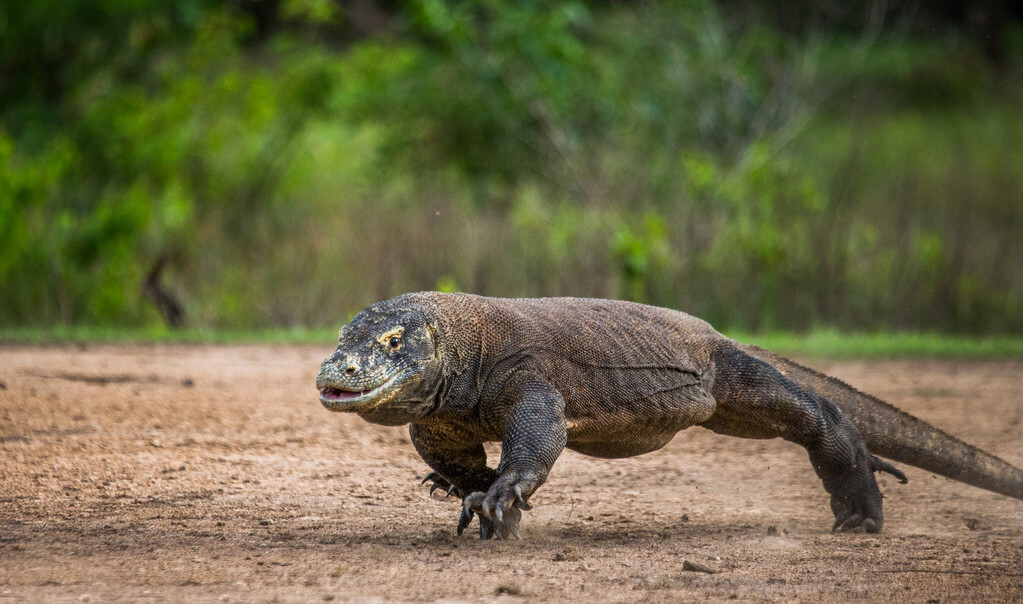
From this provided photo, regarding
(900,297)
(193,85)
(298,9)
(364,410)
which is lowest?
(900,297)

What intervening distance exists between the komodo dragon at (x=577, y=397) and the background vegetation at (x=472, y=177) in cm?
552

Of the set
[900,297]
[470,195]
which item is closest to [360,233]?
[470,195]

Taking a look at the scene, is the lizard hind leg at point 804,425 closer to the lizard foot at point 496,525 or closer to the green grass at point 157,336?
the lizard foot at point 496,525

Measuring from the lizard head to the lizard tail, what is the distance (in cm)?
197

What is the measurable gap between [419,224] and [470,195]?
6.10 feet

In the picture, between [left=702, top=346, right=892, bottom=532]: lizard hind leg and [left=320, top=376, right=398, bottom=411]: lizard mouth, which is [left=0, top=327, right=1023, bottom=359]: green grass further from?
[left=320, top=376, right=398, bottom=411]: lizard mouth

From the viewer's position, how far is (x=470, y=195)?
13.5 m

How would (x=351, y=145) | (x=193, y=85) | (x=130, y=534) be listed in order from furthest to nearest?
(x=351, y=145) < (x=193, y=85) < (x=130, y=534)

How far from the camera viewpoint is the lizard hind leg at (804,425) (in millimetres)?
4969

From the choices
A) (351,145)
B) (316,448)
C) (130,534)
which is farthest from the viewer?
(351,145)

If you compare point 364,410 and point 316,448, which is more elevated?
point 364,410

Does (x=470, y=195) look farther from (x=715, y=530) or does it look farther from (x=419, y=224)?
(x=715, y=530)

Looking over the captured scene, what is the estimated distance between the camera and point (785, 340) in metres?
10.5

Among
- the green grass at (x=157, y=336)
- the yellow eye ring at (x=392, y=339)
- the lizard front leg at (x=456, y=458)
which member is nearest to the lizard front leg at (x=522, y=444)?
the lizard front leg at (x=456, y=458)
